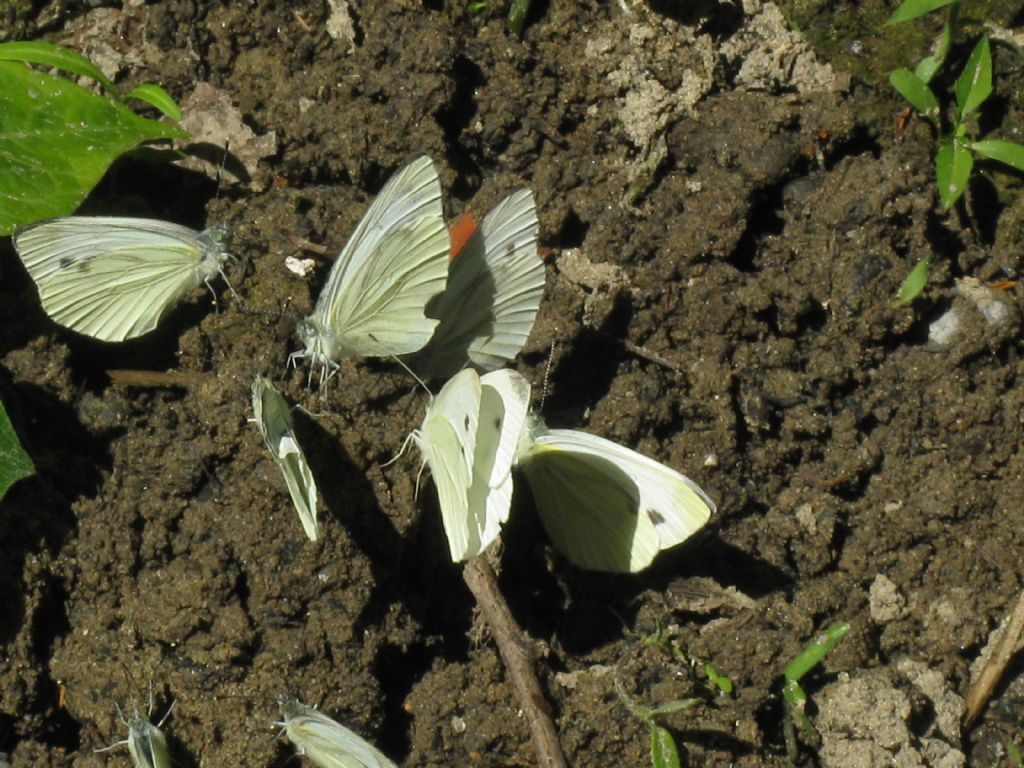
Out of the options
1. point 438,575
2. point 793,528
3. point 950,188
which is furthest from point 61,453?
point 950,188

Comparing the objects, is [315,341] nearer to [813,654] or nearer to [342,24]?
[342,24]

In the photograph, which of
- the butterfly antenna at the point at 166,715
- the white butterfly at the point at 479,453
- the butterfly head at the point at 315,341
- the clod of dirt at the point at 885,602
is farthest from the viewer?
the clod of dirt at the point at 885,602

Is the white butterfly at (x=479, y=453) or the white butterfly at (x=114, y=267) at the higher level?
the white butterfly at (x=114, y=267)

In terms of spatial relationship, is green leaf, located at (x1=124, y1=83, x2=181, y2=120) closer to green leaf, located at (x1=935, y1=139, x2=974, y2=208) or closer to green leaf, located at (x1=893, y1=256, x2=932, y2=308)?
green leaf, located at (x1=893, y1=256, x2=932, y2=308)

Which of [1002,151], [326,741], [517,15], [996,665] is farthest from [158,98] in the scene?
[996,665]

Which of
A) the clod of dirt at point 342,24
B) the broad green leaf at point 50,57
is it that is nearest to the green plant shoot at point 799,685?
the clod of dirt at point 342,24

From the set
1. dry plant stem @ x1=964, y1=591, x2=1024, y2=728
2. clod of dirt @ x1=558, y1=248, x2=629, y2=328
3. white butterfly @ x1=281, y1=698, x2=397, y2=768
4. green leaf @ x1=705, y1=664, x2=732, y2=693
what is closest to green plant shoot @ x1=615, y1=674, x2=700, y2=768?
green leaf @ x1=705, y1=664, x2=732, y2=693

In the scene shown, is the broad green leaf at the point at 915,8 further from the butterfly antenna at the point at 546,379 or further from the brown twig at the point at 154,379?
the brown twig at the point at 154,379
